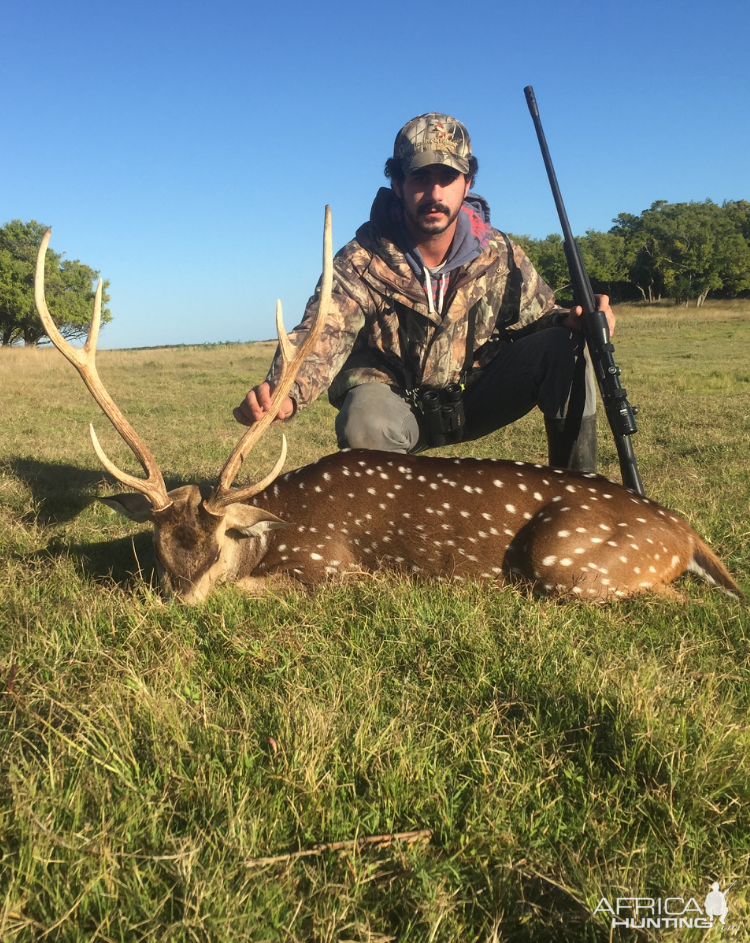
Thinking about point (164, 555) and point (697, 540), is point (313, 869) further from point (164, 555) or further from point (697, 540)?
point (697, 540)

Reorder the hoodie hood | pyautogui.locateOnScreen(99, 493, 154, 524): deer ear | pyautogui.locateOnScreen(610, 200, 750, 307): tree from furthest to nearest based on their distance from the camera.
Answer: pyautogui.locateOnScreen(610, 200, 750, 307): tree, the hoodie hood, pyautogui.locateOnScreen(99, 493, 154, 524): deer ear

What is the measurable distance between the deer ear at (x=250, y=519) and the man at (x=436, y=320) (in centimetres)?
130

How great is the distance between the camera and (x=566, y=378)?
185 inches

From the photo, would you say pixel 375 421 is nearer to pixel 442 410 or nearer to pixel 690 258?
pixel 442 410

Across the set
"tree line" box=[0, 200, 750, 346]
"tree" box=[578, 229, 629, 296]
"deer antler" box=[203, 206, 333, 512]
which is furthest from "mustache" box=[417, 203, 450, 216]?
"tree" box=[578, 229, 629, 296]

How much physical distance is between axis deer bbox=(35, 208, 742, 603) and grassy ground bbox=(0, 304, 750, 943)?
0.66 ft

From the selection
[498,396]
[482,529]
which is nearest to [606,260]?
[498,396]

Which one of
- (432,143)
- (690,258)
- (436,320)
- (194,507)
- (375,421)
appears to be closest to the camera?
(194,507)

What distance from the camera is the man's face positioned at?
4.68 meters

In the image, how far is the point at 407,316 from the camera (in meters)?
4.88

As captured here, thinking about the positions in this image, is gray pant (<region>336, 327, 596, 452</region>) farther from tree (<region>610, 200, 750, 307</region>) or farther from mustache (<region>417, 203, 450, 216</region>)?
tree (<region>610, 200, 750, 307</region>)

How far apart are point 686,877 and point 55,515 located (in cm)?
429

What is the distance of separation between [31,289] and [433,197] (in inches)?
1680

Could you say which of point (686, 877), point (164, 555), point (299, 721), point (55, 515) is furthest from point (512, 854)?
point (55, 515)
